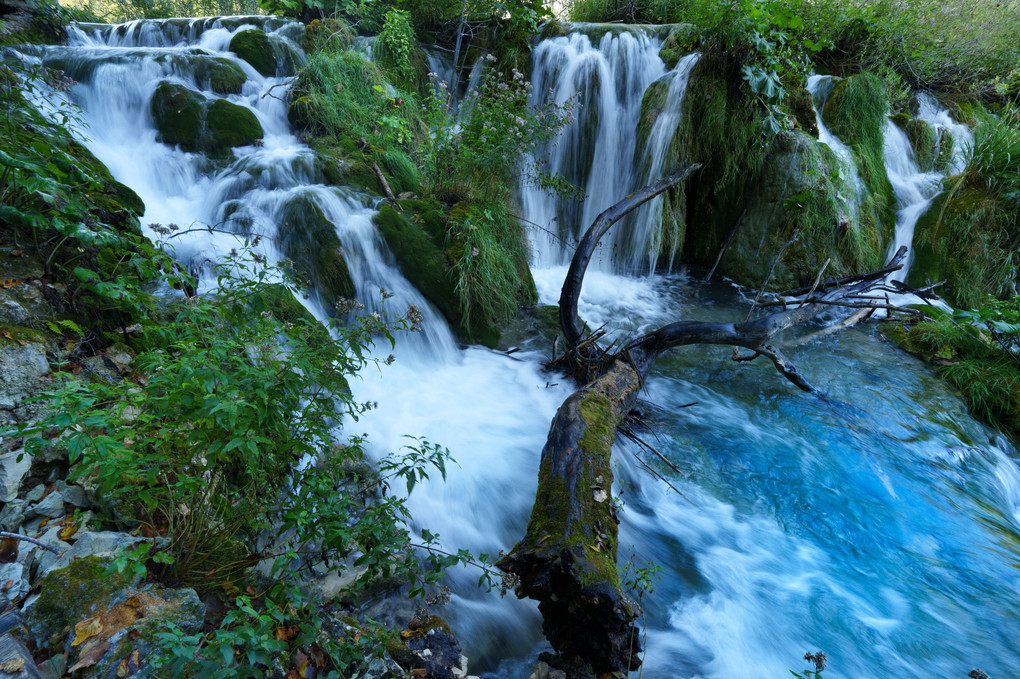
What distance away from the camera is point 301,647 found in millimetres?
1547

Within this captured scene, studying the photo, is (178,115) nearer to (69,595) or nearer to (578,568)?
(69,595)

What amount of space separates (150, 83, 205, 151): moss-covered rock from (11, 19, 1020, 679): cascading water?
16 centimetres

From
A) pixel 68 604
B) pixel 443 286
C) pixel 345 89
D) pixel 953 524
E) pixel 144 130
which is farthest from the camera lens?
pixel 345 89

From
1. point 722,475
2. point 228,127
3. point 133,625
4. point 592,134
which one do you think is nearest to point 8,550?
point 133,625

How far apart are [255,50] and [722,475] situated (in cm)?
866

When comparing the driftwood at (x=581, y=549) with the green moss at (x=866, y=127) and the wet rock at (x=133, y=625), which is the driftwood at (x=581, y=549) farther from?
the green moss at (x=866, y=127)

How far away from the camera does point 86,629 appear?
1314 mm

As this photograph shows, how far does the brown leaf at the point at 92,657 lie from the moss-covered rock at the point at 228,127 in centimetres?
574

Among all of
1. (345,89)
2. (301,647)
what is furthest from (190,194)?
(301,647)

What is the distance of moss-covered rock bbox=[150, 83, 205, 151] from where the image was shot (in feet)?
17.8

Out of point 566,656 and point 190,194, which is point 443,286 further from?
point 566,656

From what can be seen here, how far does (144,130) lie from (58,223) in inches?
181

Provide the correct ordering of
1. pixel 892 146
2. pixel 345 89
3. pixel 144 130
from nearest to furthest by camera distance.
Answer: pixel 144 130 → pixel 345 89 → pixel 892 146

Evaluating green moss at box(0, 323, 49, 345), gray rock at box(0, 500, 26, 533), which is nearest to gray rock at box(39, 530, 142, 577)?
gray rock at box(0, 500, 26, 533)
